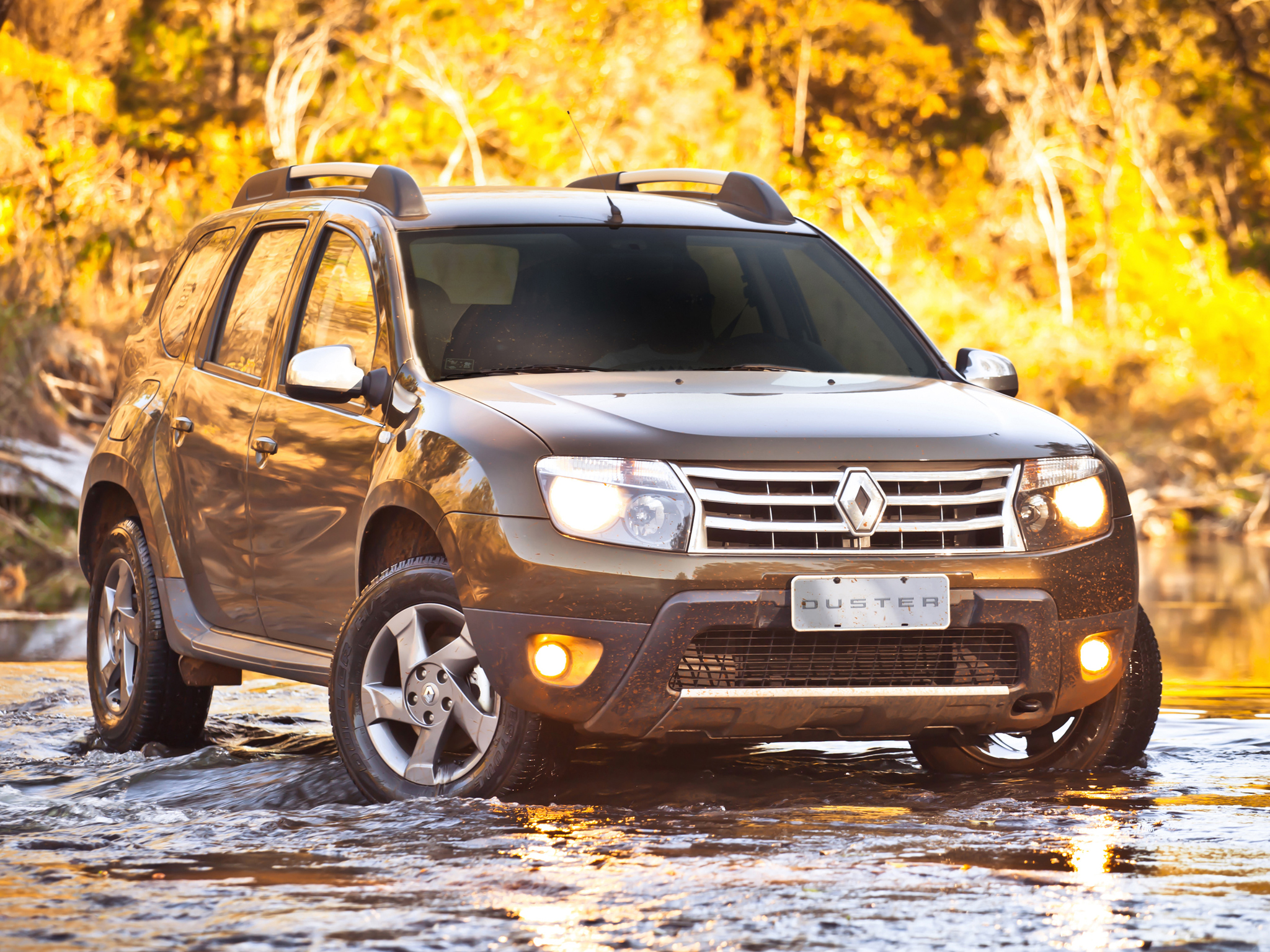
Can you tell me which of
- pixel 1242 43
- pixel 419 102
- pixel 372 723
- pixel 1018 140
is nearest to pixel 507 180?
pixel 419 102

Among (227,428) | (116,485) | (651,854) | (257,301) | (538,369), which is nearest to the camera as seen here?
(651,854)

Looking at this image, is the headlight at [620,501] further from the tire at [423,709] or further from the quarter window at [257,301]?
the quarter window at [257,301]

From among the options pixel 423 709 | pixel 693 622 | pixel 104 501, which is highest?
pixel 104 501

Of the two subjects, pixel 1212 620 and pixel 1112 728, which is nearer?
pixel 1112 728

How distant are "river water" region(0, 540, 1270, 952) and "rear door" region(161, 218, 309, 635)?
0.58 metres

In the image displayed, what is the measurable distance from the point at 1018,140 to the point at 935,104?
3.89m

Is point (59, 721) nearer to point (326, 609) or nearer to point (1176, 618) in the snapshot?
point (326, 609)

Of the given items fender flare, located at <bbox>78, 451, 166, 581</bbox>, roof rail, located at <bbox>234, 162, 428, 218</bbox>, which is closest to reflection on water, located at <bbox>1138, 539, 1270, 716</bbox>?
roof rail, located at <bbox>234, 162, 428, 218</bbox>

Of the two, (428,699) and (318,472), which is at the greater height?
(318,472)

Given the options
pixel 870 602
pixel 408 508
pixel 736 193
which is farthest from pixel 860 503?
pixel 736 193

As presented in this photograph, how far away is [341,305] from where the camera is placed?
22.0ft

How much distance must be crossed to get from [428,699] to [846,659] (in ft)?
3.63

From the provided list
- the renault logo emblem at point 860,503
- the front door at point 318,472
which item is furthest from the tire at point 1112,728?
the front door at point 318,472

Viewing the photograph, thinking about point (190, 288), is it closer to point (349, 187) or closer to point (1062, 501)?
point (349, 187)
